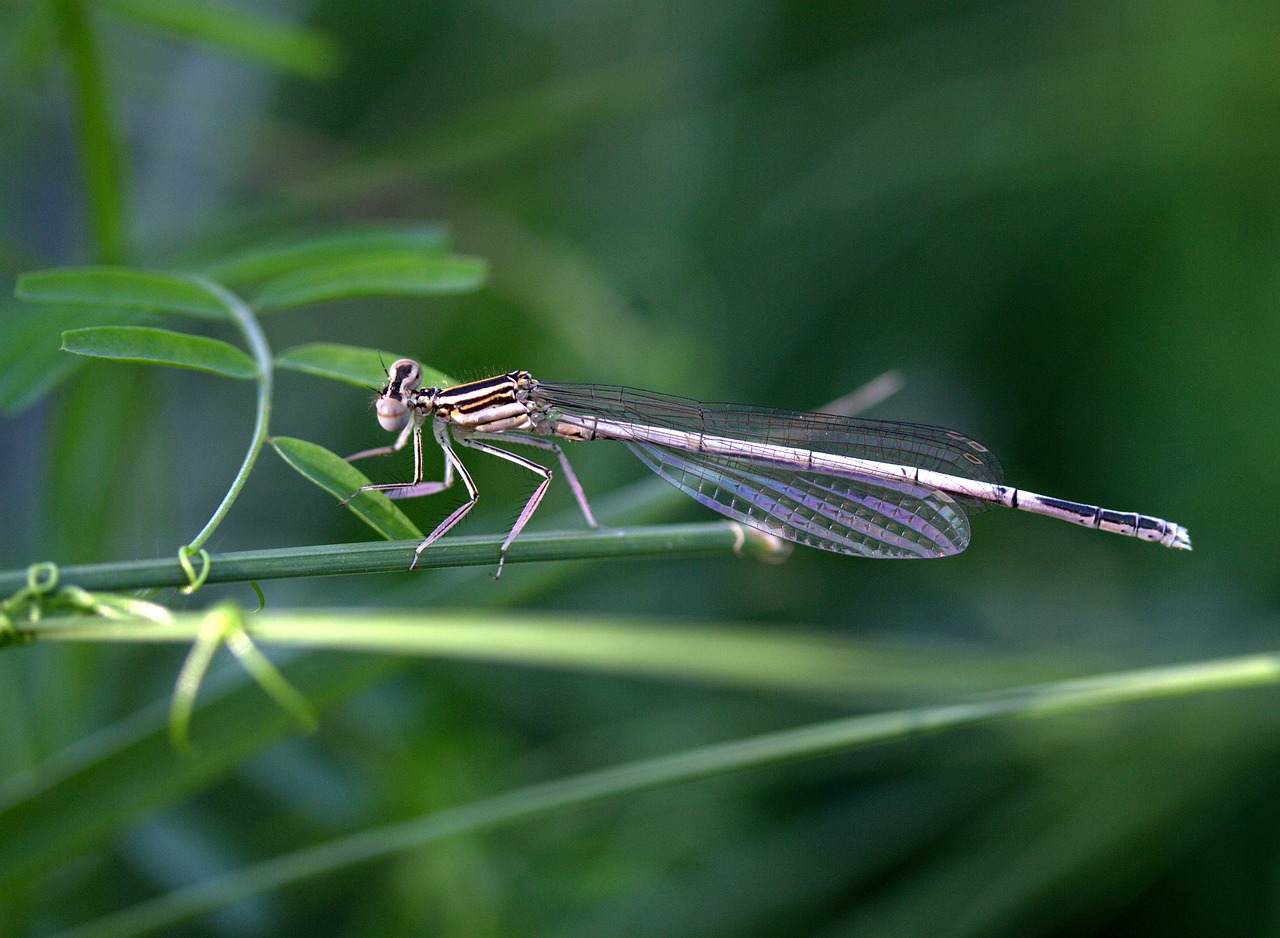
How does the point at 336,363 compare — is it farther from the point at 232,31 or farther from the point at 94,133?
the point at 232,31

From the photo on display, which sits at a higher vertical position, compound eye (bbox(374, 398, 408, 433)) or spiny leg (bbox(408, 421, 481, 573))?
compound eye (bbox(374, 398, 408, 433))

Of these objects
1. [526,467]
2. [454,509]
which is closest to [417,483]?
[454,509]

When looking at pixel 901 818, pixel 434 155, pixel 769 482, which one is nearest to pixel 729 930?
pixel 901 818

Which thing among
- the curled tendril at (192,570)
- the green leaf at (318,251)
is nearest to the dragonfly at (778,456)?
the green leaf at (318,251)

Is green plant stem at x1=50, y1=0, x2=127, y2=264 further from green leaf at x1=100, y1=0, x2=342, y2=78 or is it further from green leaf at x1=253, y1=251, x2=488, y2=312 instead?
green leaf at x1=253, y1=251, x2=488, y2=312

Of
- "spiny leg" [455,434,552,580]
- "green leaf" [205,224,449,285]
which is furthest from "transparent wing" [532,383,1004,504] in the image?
"green leaf" [205,224,449,285]

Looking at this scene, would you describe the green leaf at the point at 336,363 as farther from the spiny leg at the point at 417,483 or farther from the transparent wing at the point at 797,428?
the transparent wing at the point at 797,428
